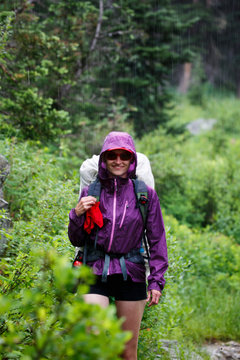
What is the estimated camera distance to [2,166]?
4863 mm

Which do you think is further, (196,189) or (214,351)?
(196,189)

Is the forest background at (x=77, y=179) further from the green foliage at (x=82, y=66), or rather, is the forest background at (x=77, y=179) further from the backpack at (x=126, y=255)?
the backpack at (x=126, y=255)

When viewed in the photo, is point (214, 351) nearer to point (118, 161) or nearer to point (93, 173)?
point (93, 173)

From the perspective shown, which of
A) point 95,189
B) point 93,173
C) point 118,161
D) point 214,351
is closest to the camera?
point 95,189

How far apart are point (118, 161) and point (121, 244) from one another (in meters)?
0.68

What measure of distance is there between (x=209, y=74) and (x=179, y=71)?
10.4ft

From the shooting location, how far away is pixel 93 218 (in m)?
2.90

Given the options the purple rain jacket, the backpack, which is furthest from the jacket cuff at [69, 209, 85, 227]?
the backpack

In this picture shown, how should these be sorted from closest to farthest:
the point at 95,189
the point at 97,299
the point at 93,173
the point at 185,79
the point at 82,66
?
the point at 97,299 → the point at 95,189 → the point at 93,173 → the point at 82,66 → the point at 185,79

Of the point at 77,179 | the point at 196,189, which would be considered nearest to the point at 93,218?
the point at 77,179

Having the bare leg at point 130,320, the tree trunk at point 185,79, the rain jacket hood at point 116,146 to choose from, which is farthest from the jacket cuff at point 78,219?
the tree trunk at point 185,79

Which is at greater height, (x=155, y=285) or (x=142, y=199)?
(x=142, y=199)

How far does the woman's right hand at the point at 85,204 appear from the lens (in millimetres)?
2889

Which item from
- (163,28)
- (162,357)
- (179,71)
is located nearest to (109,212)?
(162,357)
